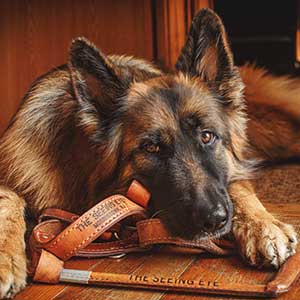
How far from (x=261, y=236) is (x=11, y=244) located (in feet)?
2.33

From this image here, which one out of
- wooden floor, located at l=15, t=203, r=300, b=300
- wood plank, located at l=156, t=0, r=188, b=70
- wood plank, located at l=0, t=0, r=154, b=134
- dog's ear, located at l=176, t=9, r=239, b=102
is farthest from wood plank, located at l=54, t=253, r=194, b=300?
wood plank, located at l=0, t=0, r=154, b=134

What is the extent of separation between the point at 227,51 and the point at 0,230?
93cm

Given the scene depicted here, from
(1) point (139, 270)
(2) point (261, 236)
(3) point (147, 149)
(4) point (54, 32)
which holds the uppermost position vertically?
(4) point (54, 32)

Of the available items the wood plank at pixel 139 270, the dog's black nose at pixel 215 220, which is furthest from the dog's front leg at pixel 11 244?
the dog's black nose at pixel 215 220

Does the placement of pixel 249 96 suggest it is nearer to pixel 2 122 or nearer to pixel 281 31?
pixel 2 122

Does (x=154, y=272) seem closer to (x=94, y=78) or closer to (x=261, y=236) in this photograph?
(x=261, y=236)

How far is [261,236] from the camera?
1.83 meters

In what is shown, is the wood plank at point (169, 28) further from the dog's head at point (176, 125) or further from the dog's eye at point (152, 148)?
the dog's eye at point (152, 148)

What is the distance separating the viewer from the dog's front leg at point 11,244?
1693 mm

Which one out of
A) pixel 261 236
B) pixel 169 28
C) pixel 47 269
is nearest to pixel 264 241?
pixel 261 236

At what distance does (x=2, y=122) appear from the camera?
367 cm

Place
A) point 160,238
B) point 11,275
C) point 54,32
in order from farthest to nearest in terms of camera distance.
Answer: point 54,32
point 160,238
point 11,275

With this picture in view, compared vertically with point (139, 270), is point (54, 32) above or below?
above

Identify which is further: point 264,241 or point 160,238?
point 160,238
